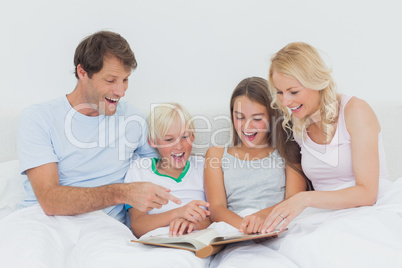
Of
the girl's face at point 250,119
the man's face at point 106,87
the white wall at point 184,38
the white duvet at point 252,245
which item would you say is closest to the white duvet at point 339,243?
the white duvet at point 252,245

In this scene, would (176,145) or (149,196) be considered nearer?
(149,196)

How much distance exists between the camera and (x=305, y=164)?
1975 millimetres

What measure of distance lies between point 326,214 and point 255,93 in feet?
2.20

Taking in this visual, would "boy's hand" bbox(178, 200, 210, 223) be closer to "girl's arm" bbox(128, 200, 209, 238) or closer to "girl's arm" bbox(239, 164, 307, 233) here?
"girl's arm" bbox(128, 200, 209, 238)

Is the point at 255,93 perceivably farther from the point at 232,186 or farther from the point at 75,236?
the point at 75,236

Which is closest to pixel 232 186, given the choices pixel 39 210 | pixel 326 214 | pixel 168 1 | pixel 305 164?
pixel 305 164

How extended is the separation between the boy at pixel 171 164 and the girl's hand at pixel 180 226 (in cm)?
19

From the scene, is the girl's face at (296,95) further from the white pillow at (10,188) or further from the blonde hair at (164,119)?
the white pillow at (10,188)

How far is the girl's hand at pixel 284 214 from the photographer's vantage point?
1609 mm

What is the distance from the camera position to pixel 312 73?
5.96 ft

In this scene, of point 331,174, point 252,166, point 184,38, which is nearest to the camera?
point 331,174

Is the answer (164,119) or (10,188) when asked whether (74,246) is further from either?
(164,119)

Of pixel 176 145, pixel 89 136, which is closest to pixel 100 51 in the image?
pixel 89 136

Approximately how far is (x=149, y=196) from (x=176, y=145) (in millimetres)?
416
